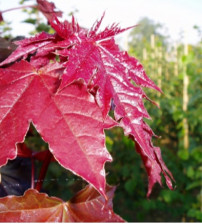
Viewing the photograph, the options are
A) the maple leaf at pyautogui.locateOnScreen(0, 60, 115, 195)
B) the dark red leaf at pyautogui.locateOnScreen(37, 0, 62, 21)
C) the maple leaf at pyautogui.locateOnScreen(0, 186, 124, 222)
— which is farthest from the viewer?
the dark red leaf at pyautogui.locateOnScreen(37, 0, 62, 21)

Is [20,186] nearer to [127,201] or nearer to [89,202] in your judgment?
[89,202]

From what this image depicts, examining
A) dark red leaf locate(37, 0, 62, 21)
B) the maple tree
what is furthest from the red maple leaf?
dark red leaf locate(37, 0, 62, 21)

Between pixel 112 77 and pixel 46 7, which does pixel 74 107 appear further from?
pixel 46 7

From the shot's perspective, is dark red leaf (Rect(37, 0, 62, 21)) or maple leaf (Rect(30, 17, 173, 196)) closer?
maple leaf (Rect(30, 17, 173, 196))

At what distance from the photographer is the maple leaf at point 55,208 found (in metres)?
0.52

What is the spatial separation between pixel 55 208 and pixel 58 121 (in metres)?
0.17

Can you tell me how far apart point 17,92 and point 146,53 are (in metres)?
7.28

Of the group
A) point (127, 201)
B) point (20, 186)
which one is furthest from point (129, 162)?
point (20, 186)

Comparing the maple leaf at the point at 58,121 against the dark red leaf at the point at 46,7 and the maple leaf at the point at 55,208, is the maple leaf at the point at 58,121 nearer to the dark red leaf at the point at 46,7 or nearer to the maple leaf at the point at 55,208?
the maple leaf at the point at 55,208

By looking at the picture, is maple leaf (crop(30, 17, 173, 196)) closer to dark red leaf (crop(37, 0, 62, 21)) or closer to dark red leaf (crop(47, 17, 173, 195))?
dark red leaf (crop(47, 17, 173, 195))

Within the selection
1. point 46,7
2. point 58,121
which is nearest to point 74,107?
point 58,121

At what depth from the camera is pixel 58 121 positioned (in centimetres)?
45

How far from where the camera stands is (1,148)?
1.42 feet

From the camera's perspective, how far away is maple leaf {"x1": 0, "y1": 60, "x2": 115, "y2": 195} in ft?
1.37
